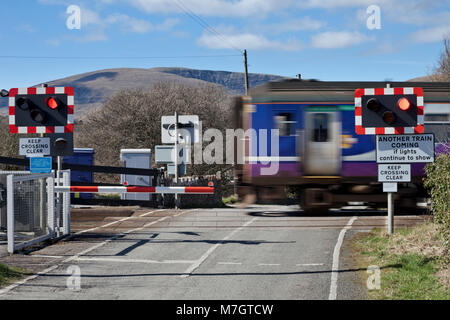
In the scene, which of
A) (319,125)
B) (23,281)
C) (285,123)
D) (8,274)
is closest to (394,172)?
(319,125)

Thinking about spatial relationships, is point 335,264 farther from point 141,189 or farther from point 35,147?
point 35,147

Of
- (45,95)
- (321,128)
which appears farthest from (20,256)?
(321,128)

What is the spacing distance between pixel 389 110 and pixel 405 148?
90 centimetres

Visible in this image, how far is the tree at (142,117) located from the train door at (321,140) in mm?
19823

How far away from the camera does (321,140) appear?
55.9ft

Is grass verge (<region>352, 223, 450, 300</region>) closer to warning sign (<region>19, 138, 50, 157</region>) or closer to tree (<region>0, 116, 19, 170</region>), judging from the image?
warning sign (<region>19, 138, 50, 157</region>)

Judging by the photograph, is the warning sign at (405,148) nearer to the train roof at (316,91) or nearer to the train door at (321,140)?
the train door at (321,140)

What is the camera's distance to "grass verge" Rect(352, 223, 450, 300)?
8.12m

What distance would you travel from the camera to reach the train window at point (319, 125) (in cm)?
1702

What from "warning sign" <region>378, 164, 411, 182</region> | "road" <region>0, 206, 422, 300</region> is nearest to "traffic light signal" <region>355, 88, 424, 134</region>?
"warning sign" <region>378, 164, 411, 182</region>

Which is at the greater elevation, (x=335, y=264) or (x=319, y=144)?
(x=319, y=144)

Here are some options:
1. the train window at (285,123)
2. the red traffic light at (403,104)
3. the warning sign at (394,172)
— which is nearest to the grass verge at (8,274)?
the warning sign at (394,172)

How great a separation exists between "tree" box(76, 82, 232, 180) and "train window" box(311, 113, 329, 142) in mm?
19954
